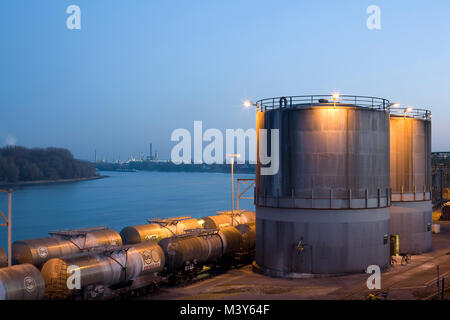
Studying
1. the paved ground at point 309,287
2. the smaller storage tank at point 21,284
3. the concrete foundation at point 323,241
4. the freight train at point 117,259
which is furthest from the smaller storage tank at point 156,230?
the smaller storage tank at point 21,284

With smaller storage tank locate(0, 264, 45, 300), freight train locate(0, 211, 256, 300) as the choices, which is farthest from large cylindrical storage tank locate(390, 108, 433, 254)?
smaller storage tank locate(0, 264, 45, 300)

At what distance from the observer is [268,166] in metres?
31.4

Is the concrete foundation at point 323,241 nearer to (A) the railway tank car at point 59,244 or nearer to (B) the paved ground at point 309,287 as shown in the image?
(B) the paved ground at point 309,287

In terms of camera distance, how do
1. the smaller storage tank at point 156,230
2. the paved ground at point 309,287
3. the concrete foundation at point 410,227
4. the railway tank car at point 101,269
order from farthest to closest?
1. the concrete foundation at point 410,227
2. the smaller storage tank at point 156,230
3. the paved ground at point 309,287
4. the railway tank car at point 101,269

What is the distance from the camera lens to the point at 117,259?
2481cm

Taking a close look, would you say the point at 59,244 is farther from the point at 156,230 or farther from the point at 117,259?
the point at 156,230

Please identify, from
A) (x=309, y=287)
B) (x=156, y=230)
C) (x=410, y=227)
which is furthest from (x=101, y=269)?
(x=410, y=227)

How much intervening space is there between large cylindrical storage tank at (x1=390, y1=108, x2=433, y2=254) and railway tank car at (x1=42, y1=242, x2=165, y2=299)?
2154cm

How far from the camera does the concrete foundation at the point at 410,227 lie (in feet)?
127

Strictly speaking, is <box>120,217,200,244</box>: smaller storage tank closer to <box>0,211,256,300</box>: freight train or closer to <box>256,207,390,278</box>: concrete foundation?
<box>0,211,256,300</box>: freight train
